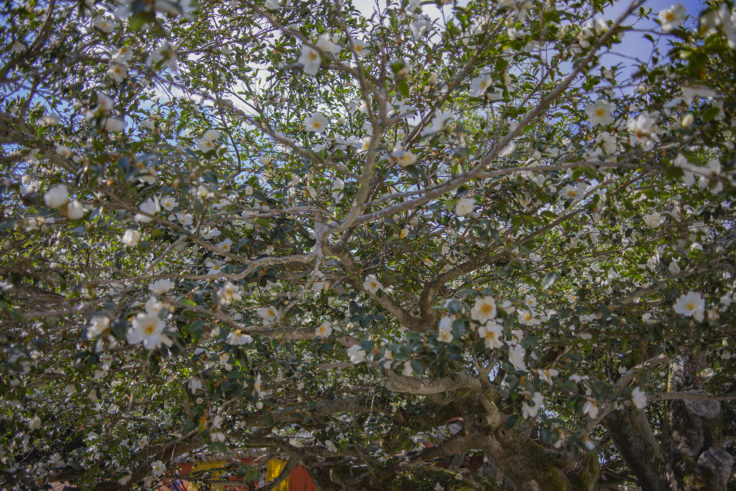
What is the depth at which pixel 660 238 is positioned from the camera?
2877mm

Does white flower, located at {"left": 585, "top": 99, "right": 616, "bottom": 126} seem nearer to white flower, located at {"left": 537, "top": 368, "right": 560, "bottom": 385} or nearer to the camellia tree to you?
the camellia tree

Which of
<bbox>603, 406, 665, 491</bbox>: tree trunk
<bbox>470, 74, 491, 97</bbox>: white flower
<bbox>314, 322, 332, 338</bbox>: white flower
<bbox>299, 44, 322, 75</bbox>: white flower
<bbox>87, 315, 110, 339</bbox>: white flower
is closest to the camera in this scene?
<bbox>87, 315, 110, 339</bbox>: white flower

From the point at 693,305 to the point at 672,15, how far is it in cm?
118

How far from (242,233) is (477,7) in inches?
70.6

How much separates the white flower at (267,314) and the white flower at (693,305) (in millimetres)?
1860

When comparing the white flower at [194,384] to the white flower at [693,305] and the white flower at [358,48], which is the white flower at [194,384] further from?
the white flower at [693,305]

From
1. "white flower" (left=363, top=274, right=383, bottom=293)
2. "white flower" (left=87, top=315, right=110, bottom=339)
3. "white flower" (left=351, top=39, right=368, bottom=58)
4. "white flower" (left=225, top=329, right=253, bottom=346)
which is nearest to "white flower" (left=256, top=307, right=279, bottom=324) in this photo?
"white flower" (left=225, top=329, right=253, bottom=346)

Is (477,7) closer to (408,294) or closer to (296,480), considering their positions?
(408,294)

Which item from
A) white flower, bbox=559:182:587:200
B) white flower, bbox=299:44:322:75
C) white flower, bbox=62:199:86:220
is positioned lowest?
white flower, bbox=62:199:86:220

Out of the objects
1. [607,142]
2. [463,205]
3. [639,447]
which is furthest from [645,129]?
[639,447]

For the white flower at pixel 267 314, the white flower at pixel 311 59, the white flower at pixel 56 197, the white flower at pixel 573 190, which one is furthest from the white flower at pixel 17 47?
the white flower at pixel 573 190

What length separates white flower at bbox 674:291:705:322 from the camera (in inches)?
75.7

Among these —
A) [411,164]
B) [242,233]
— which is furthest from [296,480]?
[411,164]

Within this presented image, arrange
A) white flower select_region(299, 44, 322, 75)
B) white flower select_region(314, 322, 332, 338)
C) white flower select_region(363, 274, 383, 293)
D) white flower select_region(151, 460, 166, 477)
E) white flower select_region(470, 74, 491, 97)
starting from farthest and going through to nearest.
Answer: white flower select_region(151, 460, 166, 477) < white flower select_region(363, 274, 383, 293) < white flower select_region(314, 322, 332, 338) < white flower select_region(470, 74, 491, 97) < white flower select_region(299, 44, 322, 75)
